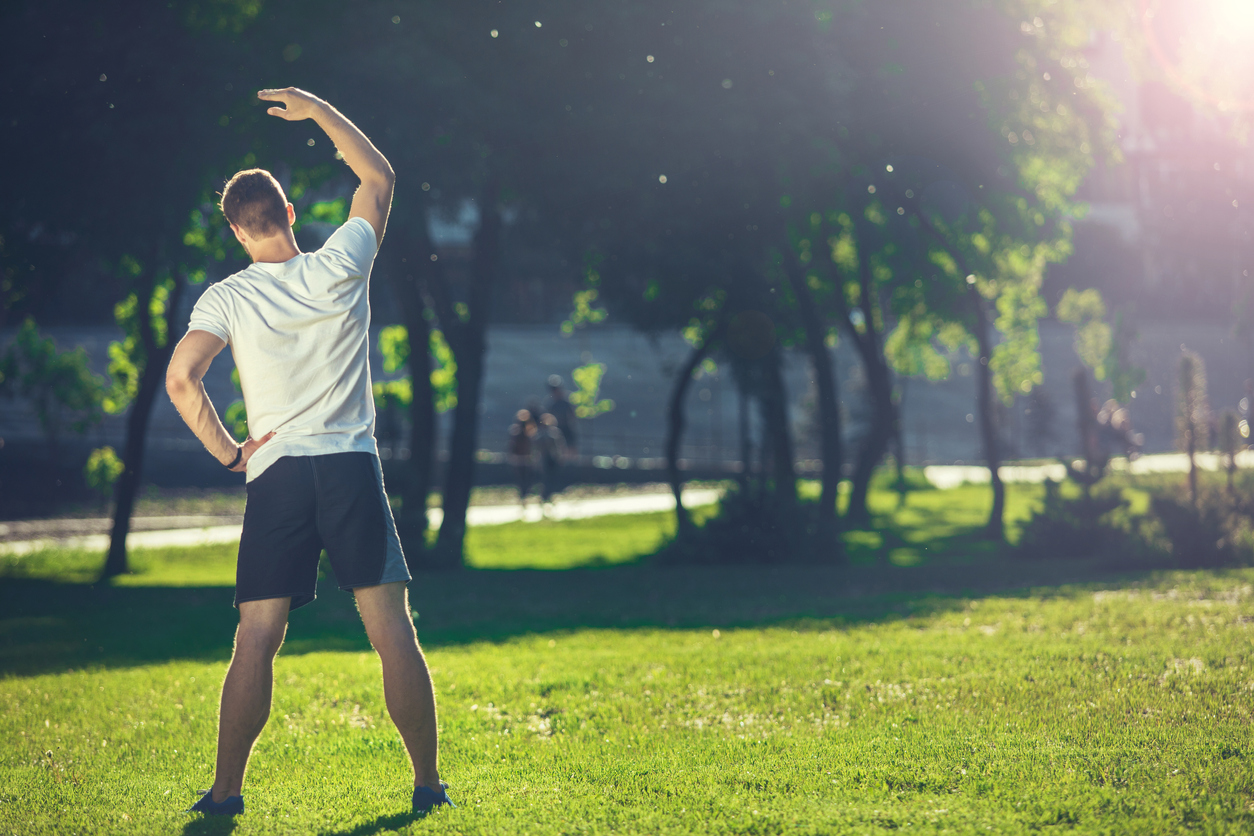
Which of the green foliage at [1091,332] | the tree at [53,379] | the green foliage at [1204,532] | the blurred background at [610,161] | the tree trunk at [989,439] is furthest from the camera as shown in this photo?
the green foliage at [1091,332]

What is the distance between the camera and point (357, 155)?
13.7 ft

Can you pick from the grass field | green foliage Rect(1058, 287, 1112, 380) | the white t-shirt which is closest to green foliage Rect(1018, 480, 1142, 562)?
the grass field

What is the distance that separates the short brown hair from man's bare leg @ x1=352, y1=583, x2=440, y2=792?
1196 mm

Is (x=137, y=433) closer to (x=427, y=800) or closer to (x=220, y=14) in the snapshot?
(x=220, y=14)

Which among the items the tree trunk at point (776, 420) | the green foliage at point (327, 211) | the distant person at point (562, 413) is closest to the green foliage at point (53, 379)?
the green foliage at point (327, 211)

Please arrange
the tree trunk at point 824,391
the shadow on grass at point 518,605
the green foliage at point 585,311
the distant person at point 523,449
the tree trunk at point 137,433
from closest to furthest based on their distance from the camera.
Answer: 1. the shadow on grass at point 518,605
2. the tree trunk at point 137,433
3. the tree trunk at point 824,391
4. the green foliage at point 585,311
5. the distant person at point 523,449

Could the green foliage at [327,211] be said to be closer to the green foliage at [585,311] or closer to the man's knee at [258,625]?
the green foliage at [585,311]

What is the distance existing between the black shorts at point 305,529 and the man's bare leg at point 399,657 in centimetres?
7

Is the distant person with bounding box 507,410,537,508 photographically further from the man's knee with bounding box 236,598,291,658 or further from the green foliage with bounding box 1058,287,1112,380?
the man's knee with bounding box 236,598,291,658

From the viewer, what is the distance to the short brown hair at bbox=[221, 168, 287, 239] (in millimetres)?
3973

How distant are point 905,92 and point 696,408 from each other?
37.9 metres

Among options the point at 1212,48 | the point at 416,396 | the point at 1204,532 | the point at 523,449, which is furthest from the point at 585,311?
the point at 1204,532

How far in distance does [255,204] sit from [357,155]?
39 cm

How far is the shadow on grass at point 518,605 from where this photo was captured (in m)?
9.09
